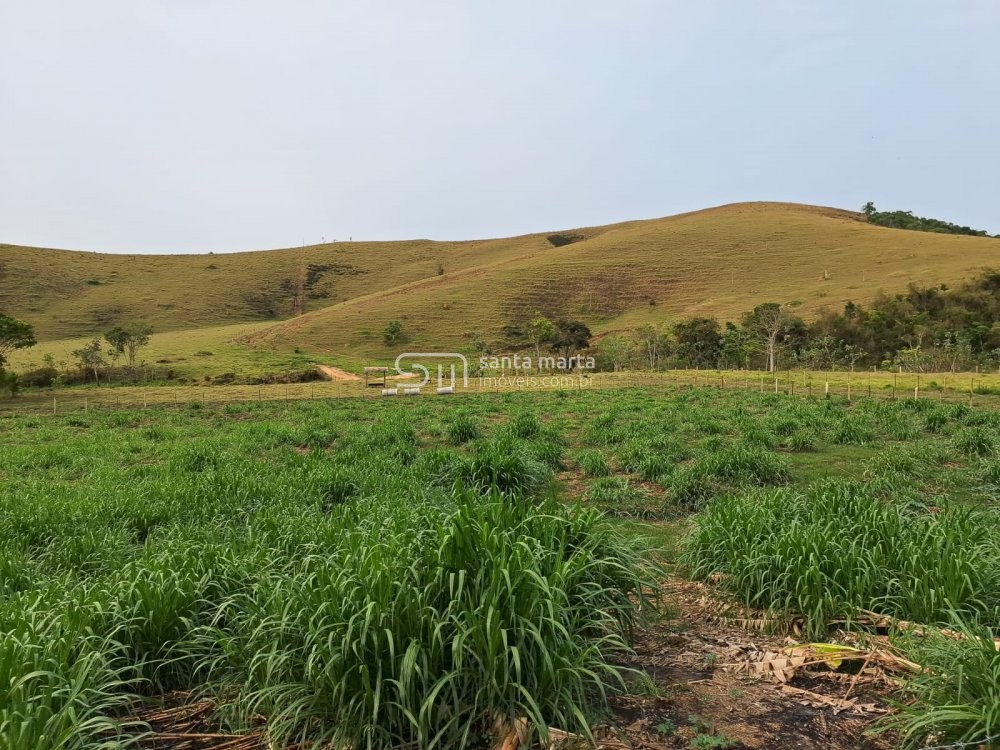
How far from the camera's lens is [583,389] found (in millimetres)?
28906

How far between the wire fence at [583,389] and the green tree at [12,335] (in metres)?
2.73

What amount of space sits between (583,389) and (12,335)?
1197 inches

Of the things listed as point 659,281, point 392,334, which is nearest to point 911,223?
point 659,281

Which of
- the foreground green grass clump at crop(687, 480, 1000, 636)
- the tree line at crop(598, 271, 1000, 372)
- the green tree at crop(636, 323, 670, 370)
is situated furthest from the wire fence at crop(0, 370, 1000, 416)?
the foreground green grass clump at crop(687, 480, 1000, 636)

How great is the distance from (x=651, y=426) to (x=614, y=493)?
571 centimetres

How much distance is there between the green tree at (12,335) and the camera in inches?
1157

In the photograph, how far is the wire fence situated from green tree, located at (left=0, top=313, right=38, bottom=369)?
2.73m

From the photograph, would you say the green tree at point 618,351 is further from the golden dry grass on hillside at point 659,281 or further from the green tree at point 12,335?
the green tree at point 12,335

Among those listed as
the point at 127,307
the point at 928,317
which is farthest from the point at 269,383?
the point at 928,317

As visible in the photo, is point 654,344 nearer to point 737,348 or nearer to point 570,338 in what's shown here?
point 737,348

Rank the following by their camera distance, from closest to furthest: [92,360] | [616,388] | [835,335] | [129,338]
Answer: [616,388] < [92,360] < [129,338] < [835,335]

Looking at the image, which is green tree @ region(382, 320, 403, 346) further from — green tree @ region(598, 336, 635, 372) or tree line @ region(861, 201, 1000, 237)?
tree line @ region(861, 201, 1000, 237)

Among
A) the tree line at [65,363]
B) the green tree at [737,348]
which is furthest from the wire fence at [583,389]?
the green tree at [737,348]

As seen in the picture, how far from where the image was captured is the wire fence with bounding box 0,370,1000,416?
21.9 m
